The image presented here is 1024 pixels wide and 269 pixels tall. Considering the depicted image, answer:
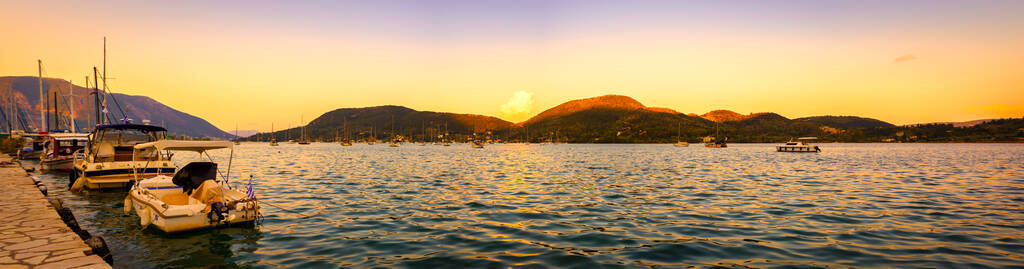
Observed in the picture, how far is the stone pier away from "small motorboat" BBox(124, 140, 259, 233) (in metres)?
1.80

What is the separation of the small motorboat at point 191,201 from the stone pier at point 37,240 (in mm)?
1795

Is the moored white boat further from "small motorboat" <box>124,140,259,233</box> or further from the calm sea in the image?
"small motorboat" <box>124,140,259,233</box>

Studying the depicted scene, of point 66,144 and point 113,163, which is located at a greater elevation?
point 66,144

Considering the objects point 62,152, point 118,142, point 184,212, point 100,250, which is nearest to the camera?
point 100,250

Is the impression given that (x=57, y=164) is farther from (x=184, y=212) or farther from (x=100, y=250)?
(x=100, y=250)

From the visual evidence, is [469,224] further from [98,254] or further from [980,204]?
[980,204]

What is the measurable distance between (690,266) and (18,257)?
13.6m

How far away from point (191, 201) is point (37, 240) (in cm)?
385

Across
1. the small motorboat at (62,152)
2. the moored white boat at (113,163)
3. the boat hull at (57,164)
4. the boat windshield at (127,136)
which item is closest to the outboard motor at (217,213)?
the moored white boat at (113,163)

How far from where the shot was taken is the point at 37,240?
9.13 metres

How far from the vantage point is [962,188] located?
2502 cm

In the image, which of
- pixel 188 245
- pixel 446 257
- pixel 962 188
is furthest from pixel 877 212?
pixel 188 245

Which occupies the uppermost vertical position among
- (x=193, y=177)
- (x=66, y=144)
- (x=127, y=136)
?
(x=127, y=136)

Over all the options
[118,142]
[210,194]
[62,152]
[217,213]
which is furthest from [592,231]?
[62,152]
